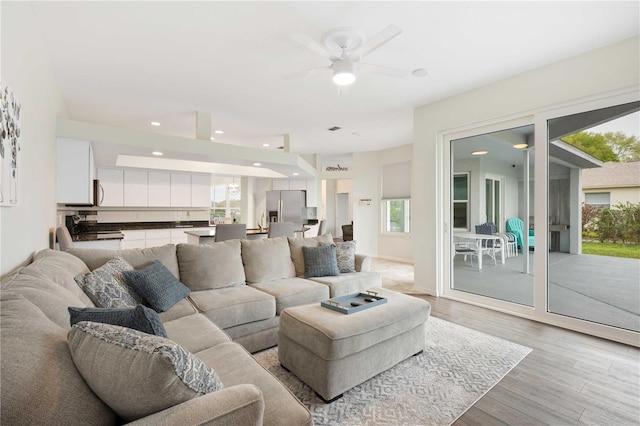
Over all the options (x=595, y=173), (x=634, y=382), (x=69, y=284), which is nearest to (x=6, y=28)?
(x=69, y=284)

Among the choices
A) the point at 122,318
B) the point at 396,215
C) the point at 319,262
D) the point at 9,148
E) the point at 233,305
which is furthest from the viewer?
the point at 396,215

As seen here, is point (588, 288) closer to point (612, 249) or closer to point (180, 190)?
point (612, 249)

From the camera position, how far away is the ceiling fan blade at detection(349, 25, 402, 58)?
2050 millimetres

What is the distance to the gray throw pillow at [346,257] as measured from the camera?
3.68 m

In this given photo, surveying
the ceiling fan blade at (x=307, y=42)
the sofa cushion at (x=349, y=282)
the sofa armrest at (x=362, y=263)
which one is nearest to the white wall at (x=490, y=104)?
the sofa armrest at (x=362, y=263)

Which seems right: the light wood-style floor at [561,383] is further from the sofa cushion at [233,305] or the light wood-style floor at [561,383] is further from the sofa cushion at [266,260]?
the sofa cushion at [266,260]

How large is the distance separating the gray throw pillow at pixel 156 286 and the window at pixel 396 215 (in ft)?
18.8

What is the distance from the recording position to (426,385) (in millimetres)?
2109

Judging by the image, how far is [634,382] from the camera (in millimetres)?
2156

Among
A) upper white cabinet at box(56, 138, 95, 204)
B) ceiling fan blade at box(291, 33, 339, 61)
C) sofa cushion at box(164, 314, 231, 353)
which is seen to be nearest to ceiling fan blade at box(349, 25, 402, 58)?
ceiling fan blade at box(291, 33, 339, 61)

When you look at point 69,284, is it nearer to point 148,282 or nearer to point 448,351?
point 148,282

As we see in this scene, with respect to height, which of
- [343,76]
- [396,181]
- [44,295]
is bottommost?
[44,295]

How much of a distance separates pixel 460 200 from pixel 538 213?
40.1 inches

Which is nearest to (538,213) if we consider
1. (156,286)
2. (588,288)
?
(588,288)
